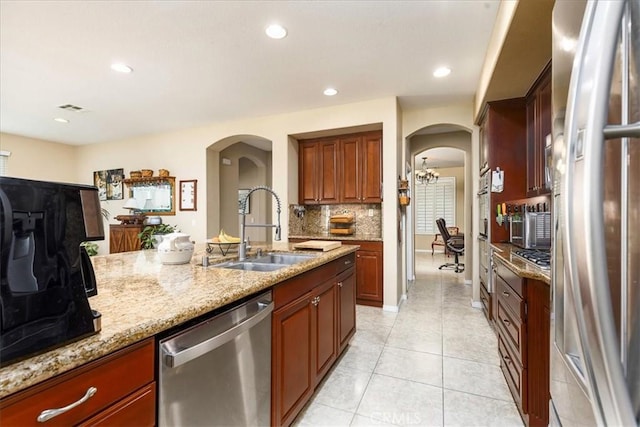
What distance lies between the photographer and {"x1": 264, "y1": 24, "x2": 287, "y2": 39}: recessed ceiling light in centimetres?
233

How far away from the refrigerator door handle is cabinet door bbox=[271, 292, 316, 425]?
1204 mm

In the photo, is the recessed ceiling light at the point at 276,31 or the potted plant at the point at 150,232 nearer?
the recessed ceiling light at the point at 276,31

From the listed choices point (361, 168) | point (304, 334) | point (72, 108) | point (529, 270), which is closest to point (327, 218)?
point (361, 168)

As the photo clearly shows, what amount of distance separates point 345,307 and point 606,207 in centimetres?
209

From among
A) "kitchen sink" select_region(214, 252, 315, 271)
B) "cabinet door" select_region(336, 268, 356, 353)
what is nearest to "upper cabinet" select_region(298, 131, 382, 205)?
"cabinet door" select_region(336, 268, 356, 353)

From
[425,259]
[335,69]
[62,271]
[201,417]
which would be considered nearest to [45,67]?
[335,69]

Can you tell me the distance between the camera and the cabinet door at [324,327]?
1.87 meters

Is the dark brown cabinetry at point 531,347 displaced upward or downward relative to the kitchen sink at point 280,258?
downward

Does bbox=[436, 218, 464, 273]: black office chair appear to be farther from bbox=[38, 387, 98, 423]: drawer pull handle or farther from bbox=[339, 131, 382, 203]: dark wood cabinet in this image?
bbox=[38, 387, 98, 423]: drawer pull handle

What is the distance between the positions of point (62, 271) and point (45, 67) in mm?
3579

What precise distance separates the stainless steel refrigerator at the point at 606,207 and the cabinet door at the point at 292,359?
1181 mm

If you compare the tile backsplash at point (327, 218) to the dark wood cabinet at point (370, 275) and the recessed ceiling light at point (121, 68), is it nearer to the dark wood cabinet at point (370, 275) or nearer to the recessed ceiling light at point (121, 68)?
the dark wood cabinet at point (370, 275)

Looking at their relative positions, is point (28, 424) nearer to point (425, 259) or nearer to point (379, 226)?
point (379, 226)

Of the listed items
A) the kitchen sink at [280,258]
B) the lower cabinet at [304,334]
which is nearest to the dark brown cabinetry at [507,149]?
the lower cabinet at [304,334]
